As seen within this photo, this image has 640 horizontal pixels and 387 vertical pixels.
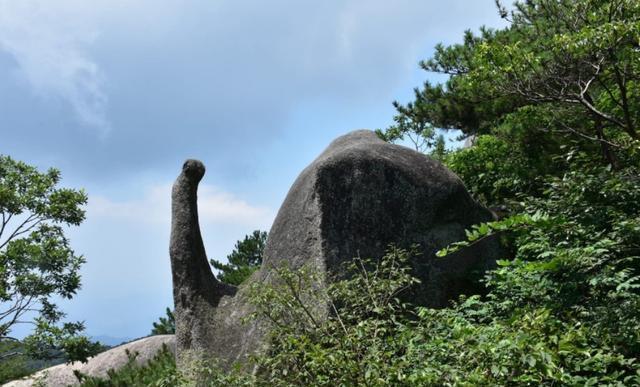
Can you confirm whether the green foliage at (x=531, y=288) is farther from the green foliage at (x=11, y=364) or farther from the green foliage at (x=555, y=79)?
the green foliage at (x=11, y=364)

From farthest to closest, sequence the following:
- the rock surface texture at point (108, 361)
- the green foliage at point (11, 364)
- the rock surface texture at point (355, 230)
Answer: the rock surface texture at point (108, 361)
the green foliage at point (11, 364)
the rock surface texture at point (355, 230)

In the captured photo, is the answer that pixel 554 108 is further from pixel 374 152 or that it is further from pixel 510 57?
pixel 374 152

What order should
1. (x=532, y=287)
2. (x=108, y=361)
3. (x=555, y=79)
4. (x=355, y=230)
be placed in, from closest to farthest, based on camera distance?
(x=532, y=287) → (x=355, y=230) → (x=555, y=79) → (x=108, y=361)

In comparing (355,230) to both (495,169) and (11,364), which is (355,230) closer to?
(495,169)

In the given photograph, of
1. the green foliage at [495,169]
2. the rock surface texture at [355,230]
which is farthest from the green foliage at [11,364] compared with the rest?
the green foliage at [495,169]

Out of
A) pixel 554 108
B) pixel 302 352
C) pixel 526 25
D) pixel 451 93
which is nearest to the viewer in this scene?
pixel 302 352

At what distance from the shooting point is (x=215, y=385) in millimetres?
5891

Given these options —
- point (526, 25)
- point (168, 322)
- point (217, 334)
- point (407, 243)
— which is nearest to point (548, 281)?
point (407, 243)

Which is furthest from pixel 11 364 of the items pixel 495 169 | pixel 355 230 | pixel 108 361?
pixel 495 169

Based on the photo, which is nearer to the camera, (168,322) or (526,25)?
(526,25)

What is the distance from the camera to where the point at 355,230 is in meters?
7.96

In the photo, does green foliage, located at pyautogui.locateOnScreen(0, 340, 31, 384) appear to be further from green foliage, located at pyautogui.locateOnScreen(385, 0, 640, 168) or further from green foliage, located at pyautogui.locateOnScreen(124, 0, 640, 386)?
green foliage, located at pyautogui.locateOnScreen(385, 0, 640, 168)

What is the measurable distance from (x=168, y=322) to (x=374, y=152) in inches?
531

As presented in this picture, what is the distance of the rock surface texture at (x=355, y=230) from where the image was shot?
7.97 m
